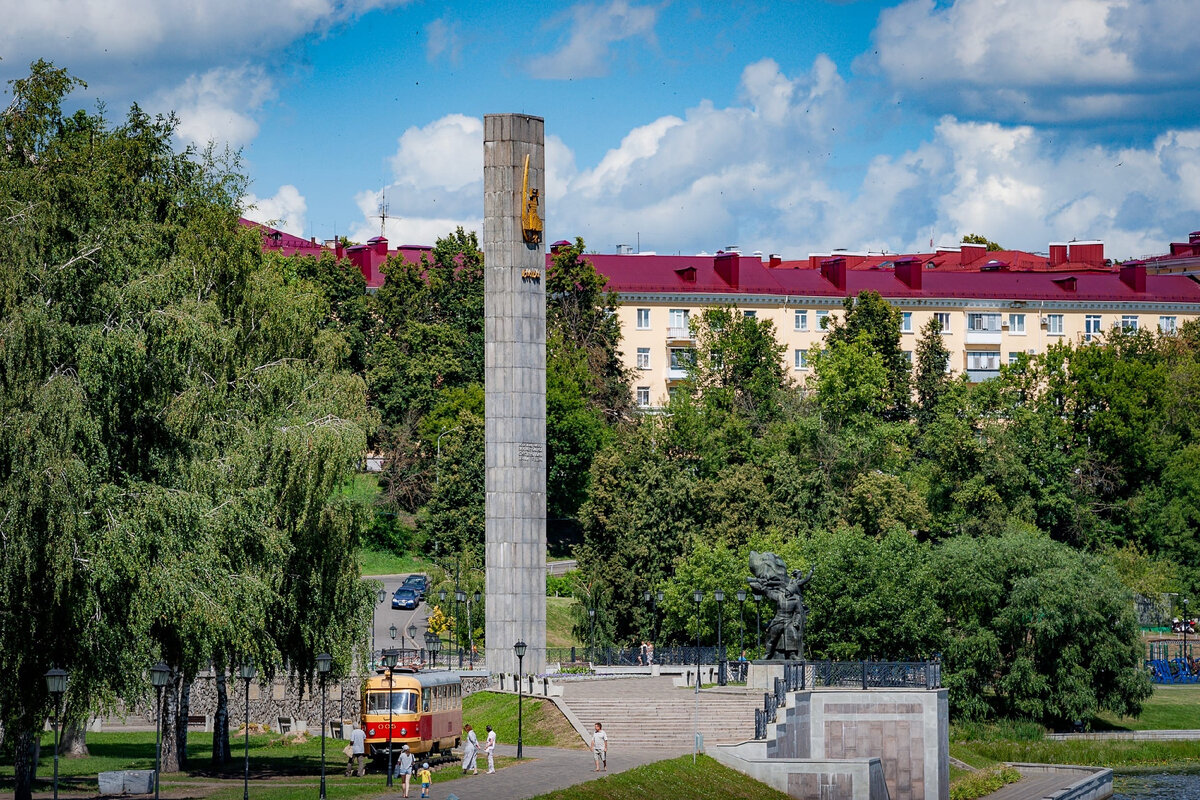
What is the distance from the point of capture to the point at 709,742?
42062 millimetres

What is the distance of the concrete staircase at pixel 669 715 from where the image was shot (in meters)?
42.7

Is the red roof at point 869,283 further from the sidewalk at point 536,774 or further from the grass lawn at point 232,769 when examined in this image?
the sidewalk at point 536,774

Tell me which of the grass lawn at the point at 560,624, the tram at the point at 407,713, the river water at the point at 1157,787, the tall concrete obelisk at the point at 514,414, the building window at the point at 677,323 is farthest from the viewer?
the building window at the point at 677,323

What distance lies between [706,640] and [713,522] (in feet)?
27.9

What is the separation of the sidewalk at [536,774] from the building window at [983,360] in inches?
2715

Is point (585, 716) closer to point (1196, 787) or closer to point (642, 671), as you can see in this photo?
point (642, 671)

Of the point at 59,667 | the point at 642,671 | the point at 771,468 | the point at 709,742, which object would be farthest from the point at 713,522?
the point at 59,667

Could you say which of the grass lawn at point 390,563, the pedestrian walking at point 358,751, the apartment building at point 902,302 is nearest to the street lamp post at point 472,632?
the grass lawn at point 390,563

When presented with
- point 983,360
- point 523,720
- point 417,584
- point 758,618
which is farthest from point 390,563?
point 983,360

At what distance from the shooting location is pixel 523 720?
151ft

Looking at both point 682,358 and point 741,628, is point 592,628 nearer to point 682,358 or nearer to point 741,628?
point 741,628

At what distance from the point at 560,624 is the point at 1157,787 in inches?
1141

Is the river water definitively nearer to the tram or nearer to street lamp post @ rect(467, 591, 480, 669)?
the tram

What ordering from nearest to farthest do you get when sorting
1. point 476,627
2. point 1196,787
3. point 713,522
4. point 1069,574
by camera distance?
1. point 1196,787
2. point 1069,574
3. point 476,627
4. point 713,522
